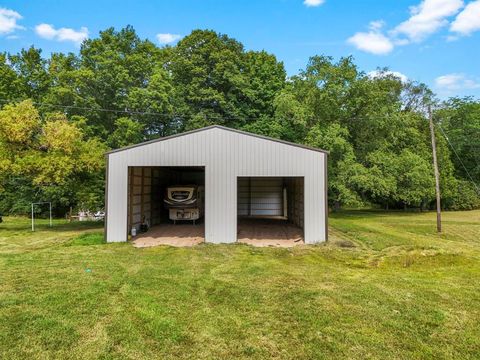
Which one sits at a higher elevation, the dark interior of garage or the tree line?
the tree line

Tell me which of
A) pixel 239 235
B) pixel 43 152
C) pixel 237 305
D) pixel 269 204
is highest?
pixel 43 152

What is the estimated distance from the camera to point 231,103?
24.0 metres

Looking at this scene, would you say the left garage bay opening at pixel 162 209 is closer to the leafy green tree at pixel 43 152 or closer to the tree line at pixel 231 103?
the leafy green tree at pixel 43 152

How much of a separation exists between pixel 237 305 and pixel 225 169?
6.19 m

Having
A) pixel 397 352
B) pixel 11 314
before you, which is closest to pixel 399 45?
pixel 397 352

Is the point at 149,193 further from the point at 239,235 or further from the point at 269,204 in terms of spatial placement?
the point at 269,204

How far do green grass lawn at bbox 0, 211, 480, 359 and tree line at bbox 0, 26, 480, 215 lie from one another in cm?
1192

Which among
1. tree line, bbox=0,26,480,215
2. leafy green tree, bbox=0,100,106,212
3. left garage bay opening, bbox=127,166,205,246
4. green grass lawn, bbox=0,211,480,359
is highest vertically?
tree line, bbox=0,26,480,215

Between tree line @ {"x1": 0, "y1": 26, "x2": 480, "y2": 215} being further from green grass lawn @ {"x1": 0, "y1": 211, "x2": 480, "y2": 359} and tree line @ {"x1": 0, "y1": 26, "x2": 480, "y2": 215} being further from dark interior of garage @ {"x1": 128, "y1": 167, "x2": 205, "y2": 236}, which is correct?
green grass lawn @ {"x1": 0, "y1": 211, "x2": 480, "y2": 359}

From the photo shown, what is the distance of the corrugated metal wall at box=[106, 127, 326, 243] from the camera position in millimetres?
10758

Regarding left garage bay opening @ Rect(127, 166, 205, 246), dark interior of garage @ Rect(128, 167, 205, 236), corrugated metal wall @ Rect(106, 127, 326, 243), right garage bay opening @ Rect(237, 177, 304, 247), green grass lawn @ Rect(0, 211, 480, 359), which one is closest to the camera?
green grass lawn @ Rect(0, 211, 480, 359)

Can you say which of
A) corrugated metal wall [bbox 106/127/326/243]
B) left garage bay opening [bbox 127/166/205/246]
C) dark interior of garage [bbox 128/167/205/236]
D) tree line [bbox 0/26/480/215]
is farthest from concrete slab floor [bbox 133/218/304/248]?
tree line [bbox 0/26/480/215]

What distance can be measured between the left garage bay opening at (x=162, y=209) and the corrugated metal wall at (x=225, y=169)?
701 mm

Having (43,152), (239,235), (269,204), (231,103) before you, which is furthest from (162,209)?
(231,103)
